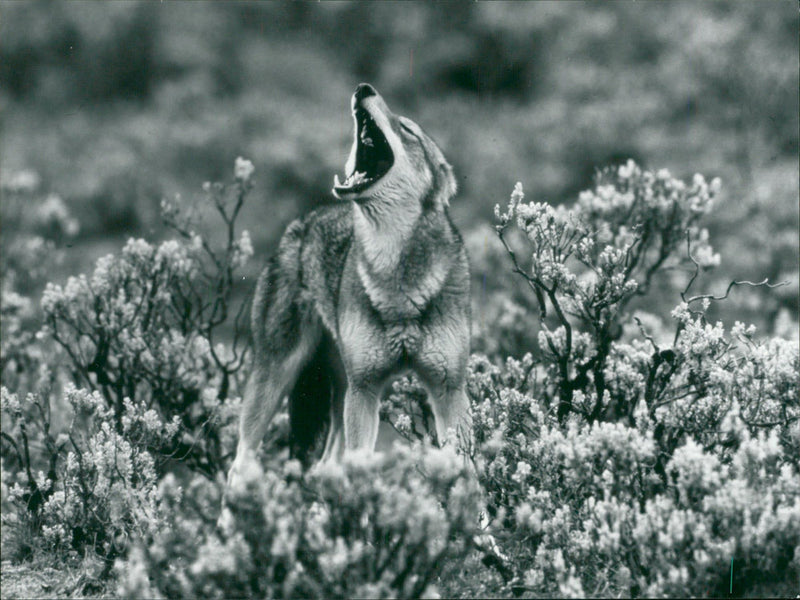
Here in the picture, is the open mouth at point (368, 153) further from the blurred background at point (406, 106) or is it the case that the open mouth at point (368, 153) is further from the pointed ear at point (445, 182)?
the blurred background at point (406, 106)

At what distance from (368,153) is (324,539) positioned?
245 cm

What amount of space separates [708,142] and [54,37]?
11.5 m

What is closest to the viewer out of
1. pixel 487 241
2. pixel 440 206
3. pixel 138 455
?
pixel 138 455

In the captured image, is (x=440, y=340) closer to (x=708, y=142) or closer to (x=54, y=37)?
(x=708, y=142)

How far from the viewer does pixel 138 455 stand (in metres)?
5.00

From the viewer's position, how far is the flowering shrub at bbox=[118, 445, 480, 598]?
327cm

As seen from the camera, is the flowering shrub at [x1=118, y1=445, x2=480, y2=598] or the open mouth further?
the open mouth

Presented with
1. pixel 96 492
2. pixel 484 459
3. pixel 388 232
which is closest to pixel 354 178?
pixel 388 232

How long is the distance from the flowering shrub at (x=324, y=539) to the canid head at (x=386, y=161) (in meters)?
1.88

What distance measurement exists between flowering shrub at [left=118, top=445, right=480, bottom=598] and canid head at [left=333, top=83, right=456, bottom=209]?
1.88m

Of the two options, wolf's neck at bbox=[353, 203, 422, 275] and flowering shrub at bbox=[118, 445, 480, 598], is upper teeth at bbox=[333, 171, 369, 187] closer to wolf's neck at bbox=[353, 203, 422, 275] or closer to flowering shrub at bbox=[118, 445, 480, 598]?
wolf's neck at bbox=[353, 203, 422, 275]

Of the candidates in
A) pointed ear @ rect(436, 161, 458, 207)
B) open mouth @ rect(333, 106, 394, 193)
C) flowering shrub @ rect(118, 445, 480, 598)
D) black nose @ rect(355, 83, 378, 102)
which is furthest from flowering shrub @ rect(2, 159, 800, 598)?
black nose @ rect(355, 83, 378, 102)

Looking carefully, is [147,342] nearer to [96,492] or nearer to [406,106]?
[96,492]

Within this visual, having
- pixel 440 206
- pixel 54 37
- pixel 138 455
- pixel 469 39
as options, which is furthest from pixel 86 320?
pixel 54 37
